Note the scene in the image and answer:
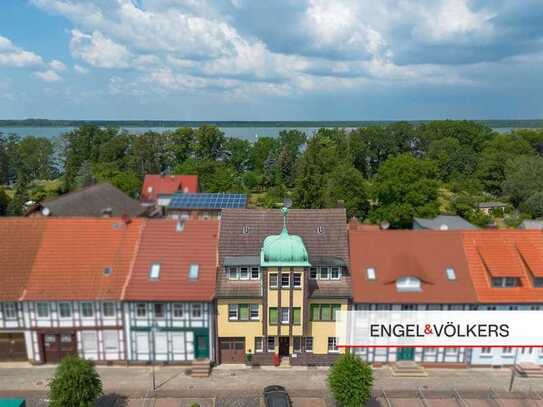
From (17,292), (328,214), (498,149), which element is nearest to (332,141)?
(498,149)

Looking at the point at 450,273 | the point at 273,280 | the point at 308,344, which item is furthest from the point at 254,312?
the point at 450,273

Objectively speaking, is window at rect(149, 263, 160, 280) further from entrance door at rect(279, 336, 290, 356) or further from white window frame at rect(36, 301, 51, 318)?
entrance door at rect(279, 336, 290, 356)

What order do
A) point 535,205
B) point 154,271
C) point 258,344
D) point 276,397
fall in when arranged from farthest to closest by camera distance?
point 535,205
point 154,271
point 258,344
point 276,397

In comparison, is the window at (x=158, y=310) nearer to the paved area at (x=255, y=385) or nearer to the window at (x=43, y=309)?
the paved area at (x=255, y=385)

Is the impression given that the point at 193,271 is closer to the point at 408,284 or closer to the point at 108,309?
the point at 108,309

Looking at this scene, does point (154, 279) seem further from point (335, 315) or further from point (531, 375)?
point (531, 375)

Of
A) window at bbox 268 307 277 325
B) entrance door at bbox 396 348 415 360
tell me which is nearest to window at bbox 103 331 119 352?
window at bbox 268 307 277 325
